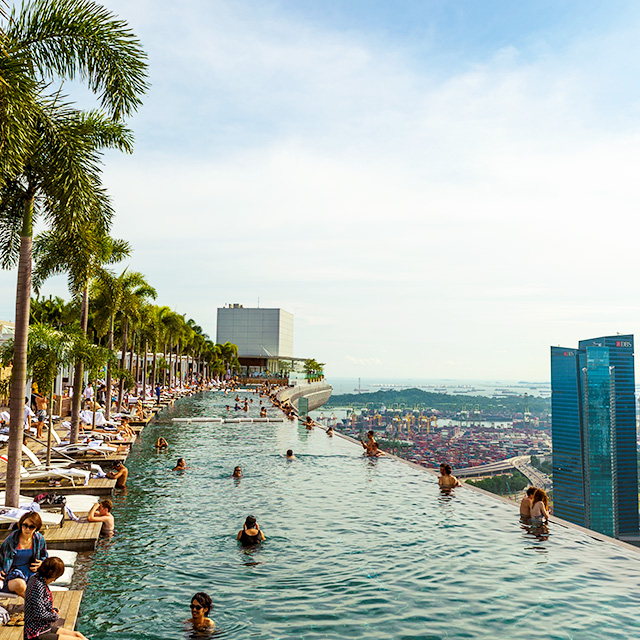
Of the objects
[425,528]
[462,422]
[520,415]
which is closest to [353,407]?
[462,422]

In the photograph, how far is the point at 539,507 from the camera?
13125 mm

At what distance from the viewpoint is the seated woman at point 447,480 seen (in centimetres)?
1677

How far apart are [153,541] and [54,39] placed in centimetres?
910

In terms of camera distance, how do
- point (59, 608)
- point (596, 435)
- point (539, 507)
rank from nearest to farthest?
point (59, 608) < point (539, 507) < point (596, 435)

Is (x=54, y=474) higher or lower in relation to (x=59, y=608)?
higher

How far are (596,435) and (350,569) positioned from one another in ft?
319

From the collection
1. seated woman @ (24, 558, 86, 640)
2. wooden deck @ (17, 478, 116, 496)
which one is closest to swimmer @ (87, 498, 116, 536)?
wooden deck @ (17, 478, 116, 496)

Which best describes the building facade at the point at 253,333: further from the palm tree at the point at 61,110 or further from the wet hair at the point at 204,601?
the wet hair at the point at 204,601

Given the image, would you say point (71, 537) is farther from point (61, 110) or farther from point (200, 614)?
point (61, 110)

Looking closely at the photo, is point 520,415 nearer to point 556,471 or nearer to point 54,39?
point 556,471

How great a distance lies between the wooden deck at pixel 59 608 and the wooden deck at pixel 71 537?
8.88 ft

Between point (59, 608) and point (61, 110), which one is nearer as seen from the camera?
point (59, 608)

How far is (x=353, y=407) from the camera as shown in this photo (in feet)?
448

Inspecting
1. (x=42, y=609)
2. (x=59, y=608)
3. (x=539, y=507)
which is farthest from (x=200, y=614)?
(x=539, y=507)
